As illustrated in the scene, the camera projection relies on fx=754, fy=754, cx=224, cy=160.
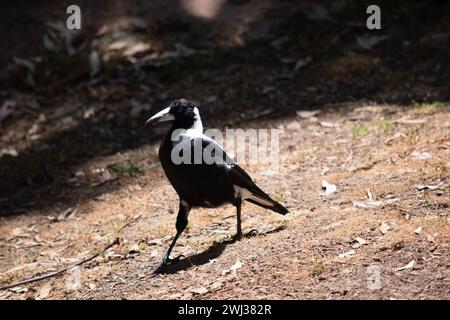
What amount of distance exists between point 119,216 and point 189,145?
1.53 meters

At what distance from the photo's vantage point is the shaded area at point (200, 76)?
7785mm

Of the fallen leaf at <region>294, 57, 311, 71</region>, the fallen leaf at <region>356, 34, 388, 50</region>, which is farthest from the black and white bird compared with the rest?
the fallen leaf at <region>356, 34, 388, 50</region>

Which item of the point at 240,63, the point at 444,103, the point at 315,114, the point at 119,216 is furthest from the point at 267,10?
the point at 119,216

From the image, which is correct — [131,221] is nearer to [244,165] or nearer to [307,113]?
[244,165]

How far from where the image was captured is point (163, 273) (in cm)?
499

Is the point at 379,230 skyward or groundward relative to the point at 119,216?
skyward

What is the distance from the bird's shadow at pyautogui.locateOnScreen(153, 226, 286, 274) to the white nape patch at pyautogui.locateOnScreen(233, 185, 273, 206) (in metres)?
0.26

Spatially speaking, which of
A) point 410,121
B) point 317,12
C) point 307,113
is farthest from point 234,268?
point 317,12

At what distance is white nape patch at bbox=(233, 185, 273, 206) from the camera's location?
539 cm

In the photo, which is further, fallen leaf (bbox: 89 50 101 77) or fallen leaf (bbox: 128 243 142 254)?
fallen leaf (bbox: 89 50 101 77)

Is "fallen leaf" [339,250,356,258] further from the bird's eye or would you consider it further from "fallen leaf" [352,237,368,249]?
the bird's eye

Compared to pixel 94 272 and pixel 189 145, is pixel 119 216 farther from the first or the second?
pixel 189 145

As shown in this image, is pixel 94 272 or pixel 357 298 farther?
pixel 94 272
